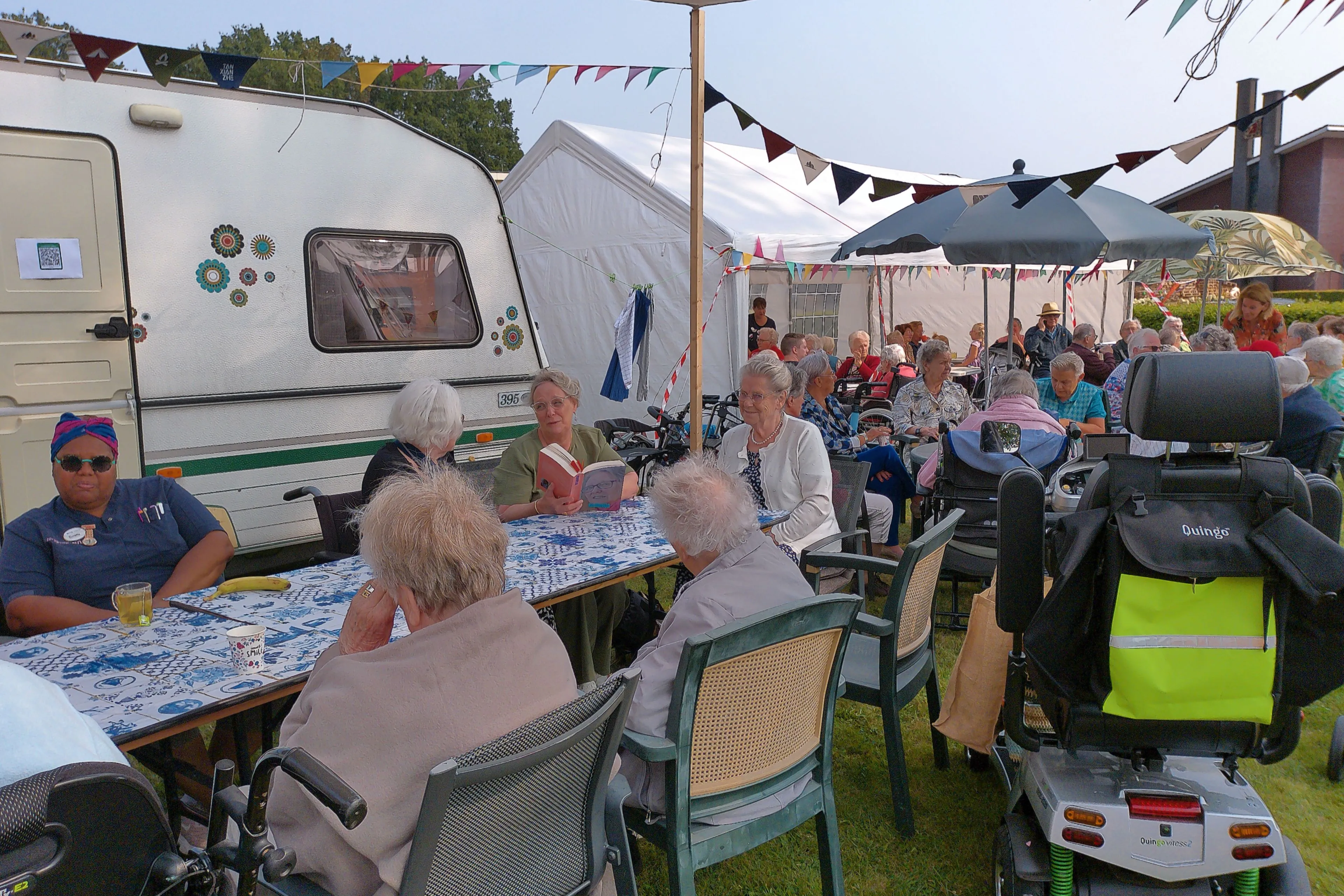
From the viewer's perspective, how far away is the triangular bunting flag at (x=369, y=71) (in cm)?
497

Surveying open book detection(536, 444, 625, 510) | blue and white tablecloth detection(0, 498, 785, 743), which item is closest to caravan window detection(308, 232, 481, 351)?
open book detection(536, 444, 625, 510)

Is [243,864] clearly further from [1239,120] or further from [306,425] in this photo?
[1239,120]

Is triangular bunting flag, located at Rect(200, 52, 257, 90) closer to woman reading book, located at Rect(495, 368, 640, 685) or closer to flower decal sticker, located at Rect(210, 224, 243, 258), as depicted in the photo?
flower decal sticker, located at Rect(210, 224, 243, 258)

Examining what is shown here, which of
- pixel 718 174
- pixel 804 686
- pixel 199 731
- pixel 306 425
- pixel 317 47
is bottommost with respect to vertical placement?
pixel 199 731

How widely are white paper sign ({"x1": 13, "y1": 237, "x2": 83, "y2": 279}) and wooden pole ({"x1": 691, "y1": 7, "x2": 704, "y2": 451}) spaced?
9.24 ft

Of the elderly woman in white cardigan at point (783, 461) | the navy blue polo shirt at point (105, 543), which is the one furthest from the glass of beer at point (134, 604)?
the elderly woman in white cardigan at point (783, 461)

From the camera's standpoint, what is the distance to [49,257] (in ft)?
14.2

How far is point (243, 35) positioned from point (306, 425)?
3898cm

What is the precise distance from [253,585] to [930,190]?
4073mm

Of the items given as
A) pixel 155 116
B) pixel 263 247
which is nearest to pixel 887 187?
pixel 263 247

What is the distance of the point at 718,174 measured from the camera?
10789 millimetres

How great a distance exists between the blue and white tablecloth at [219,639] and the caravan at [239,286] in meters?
1.97

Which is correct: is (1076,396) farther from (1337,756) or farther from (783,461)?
(1337,756)

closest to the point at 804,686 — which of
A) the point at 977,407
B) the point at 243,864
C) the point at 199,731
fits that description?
the point at 243,864
